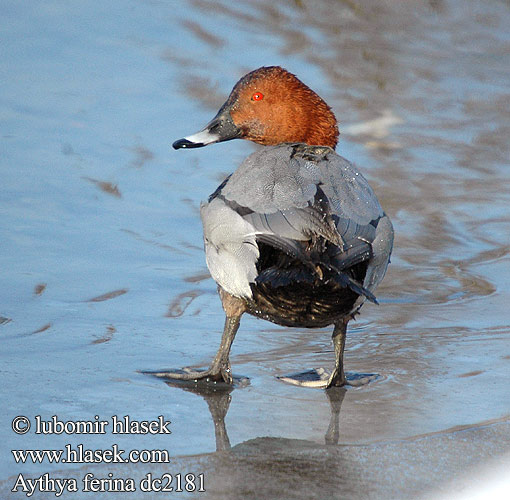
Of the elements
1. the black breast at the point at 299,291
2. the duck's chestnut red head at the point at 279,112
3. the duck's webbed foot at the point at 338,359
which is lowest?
the duck's webbed foot at the point at 338,359

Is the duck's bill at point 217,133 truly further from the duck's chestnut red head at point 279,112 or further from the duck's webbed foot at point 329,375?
the duck's webbed foot at point 329,375

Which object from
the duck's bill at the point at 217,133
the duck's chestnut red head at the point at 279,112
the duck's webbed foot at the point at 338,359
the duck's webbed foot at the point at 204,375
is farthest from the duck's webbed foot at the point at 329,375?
the duck's bill at the point at 217,133

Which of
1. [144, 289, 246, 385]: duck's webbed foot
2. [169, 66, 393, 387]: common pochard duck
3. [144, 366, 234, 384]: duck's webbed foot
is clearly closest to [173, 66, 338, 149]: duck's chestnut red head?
[169, 66, 393, 387]: common pochard duck

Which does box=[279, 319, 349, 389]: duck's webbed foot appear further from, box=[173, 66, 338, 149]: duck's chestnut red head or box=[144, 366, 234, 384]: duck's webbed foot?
box=[173, 66, 338, 149]: duck's chestnut red head

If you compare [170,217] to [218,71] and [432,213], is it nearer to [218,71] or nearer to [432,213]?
[432,213]

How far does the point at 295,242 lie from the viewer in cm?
362

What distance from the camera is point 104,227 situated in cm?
620

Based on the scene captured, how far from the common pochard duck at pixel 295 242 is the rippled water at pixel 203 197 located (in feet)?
0.99

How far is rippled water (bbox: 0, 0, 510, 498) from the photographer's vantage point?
3799mm

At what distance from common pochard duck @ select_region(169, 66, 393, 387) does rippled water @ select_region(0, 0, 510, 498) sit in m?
0.30

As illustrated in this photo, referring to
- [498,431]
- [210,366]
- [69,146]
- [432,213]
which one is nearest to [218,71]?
[69,146]

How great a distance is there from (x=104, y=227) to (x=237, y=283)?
8.05ft

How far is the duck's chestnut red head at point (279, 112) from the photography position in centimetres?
468

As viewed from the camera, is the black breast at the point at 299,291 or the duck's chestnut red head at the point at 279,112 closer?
the black breast at the point at 299,291
